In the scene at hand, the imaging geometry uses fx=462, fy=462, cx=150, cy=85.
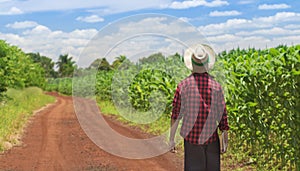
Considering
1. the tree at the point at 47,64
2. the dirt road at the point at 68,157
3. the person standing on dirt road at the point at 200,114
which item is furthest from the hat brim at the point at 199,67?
the tree at the point at 47,64

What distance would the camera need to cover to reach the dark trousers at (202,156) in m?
5.04

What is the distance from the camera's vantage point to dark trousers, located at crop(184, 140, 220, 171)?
504cm

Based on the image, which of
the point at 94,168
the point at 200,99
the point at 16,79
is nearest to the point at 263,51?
A: the point at 94,168

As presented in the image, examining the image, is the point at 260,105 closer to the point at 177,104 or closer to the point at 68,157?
the point at 177,104

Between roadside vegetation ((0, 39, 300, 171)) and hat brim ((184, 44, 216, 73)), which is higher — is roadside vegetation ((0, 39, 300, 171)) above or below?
below

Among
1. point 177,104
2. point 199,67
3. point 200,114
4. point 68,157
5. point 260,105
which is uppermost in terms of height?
point 199,67

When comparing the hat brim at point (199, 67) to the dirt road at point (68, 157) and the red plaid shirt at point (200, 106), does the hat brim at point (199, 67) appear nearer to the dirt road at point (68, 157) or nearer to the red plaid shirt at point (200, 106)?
the red plaid shirt at point (200, 106)

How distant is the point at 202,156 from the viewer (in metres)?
5.04

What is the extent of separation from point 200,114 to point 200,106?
0.09m

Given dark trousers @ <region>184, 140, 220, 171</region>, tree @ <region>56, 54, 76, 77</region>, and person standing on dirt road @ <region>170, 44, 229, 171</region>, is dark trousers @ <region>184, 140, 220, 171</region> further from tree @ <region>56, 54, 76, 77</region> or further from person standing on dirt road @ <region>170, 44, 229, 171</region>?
tree @ <region>56, 54, 76, 77</region>

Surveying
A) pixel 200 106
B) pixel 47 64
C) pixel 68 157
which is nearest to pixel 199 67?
pixel 200 106

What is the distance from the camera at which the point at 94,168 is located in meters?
8.41

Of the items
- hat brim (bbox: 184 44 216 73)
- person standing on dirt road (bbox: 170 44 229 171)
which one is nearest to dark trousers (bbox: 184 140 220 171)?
person standing on dirt road (bbox: 170 44 229 171)

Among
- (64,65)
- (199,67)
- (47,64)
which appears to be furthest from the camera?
(47,64)
